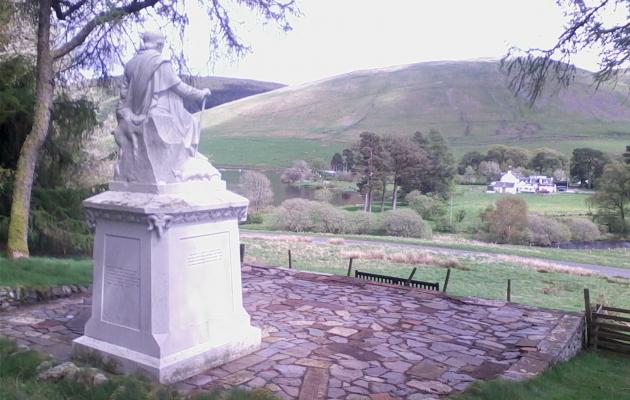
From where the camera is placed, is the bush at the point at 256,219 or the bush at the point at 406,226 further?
the bush at the point at 256,219

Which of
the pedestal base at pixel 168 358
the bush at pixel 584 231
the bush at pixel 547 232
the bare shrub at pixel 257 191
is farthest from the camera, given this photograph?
the bare shrub at pixel 257 191

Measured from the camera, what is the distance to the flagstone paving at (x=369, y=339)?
5051mm

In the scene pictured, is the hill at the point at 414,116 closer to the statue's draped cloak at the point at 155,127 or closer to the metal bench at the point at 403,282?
the metal bench at the point at 403,282

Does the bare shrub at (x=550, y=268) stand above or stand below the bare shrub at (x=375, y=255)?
below

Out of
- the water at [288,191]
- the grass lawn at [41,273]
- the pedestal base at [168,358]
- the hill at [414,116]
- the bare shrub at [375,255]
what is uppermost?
the hill at [414,116]

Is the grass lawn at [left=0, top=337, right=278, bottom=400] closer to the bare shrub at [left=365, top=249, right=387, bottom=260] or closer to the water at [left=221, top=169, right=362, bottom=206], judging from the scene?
the bare shrub at [left=365, top=249, right=387, bottom=260]

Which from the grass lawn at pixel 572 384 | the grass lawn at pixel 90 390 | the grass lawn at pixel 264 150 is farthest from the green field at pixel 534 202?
the grass lawn at pixel 90 390

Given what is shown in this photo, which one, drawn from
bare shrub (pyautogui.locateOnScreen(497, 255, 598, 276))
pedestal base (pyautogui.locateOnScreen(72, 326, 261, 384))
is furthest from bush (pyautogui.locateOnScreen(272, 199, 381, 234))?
pedestal base (pyautogui.locateOnScreen(72, 326, 261, 384))

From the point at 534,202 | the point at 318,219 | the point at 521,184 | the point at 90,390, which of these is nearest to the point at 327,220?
the point at 318,219

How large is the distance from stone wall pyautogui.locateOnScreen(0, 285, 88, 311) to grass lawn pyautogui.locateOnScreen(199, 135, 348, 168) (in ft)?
152

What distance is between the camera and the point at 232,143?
67.9m

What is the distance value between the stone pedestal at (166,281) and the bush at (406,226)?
28515 millimetres

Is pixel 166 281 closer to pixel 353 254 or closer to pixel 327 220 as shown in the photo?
pixel 353 254

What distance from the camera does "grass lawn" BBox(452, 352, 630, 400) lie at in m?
4.65
